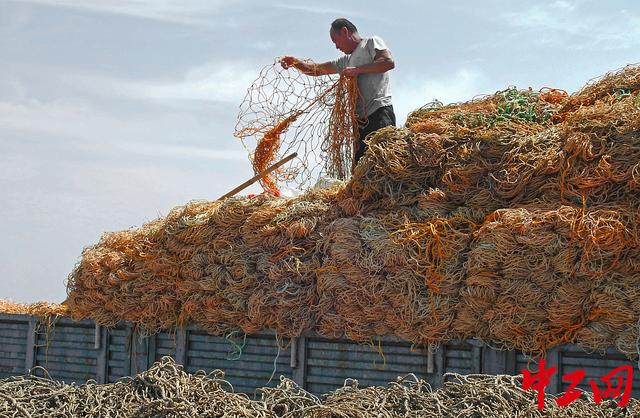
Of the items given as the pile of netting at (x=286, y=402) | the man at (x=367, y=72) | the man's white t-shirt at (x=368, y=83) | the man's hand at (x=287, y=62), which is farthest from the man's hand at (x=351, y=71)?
Result: the pile of netting at (x=286, y=402)

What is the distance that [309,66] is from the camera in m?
10.6

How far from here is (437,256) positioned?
25.7ft

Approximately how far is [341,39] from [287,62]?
2.32ft

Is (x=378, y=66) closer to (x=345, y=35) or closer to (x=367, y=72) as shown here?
(x=367, y=72)

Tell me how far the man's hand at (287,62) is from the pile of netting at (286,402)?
442 centimetres

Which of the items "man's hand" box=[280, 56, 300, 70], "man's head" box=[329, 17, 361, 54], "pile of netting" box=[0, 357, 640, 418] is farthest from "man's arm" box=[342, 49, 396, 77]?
"pile of netting" box=[0, 357, 640, 418]

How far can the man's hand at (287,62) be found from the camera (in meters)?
10.6

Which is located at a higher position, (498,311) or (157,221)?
(157,221)

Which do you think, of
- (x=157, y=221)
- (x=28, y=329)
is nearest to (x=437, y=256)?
(x=157, y=221)

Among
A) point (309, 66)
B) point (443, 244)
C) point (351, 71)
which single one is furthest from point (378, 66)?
point (443, 244)

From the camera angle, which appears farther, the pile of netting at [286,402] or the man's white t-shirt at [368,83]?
the man's white t-shirt at [368,83]

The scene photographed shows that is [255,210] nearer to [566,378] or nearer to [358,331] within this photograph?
[358,331]

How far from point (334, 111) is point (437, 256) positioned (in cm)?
283

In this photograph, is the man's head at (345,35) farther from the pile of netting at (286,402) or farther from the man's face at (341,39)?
the pile of netting at (286,402)
